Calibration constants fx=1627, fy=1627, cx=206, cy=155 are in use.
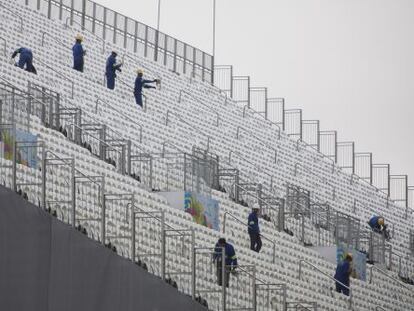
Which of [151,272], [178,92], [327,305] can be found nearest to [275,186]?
[178,92]

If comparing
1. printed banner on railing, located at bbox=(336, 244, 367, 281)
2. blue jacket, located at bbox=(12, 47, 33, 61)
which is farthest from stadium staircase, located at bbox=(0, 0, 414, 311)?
blue jacket, located at bbox=(12, 47, 33, 61)

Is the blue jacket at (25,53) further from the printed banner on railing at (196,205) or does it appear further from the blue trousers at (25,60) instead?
the printed banner on railing at (196,205)

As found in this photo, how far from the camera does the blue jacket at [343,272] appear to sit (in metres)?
34.9

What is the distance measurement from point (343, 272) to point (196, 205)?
3.95 metres

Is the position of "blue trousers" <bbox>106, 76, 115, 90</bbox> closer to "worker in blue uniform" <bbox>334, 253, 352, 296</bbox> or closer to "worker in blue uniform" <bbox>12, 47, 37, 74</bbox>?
"worker in blue uniform" <bbox>12, 47, 37, 74</bbox>

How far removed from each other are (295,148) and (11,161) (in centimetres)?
2460

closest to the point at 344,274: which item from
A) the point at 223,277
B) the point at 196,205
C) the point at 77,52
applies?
the point at 196,205

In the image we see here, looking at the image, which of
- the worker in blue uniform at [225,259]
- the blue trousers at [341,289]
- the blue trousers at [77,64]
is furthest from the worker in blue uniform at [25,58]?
the worker in blue uniform at [225,259]

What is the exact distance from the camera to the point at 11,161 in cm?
2605

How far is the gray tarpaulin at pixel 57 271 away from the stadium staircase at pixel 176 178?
1.08 feet

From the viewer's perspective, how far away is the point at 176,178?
33.6m

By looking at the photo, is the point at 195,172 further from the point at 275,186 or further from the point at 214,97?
the point at 214,97

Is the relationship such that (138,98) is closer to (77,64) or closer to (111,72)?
(111,72)

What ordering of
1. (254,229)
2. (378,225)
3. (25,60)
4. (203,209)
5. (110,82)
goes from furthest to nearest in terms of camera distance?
(378,225)
(110,82)
(25,60)
(254,229)
(203,209)
